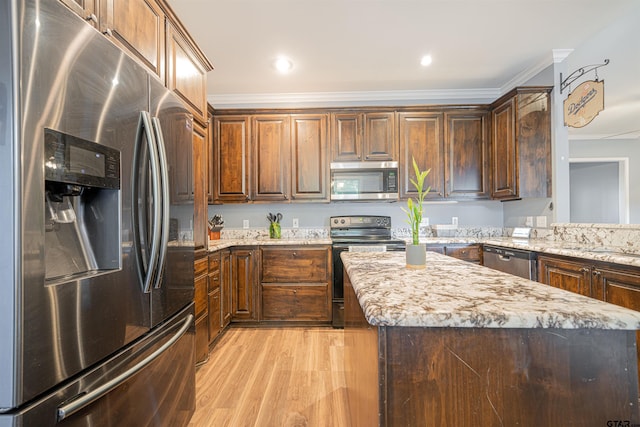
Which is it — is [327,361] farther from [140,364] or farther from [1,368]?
[1,368]

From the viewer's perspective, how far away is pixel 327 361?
7.70 ft

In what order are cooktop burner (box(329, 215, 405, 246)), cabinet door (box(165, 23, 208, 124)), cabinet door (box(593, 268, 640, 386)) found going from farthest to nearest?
1. cooktop burner (box(329, 215, 405, 246))
2. cabinet door (box(165, 23, 208, 124))
3. cabinet door (box(593, 268, 640, 386))

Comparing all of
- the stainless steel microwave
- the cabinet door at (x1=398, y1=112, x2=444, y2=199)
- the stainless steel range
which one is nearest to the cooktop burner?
the stainless steel range

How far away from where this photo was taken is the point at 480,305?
0.70m

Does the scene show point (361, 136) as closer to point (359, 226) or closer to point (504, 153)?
point (359, 226)

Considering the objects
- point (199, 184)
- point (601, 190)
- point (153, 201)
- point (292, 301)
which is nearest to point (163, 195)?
point (153, 201)

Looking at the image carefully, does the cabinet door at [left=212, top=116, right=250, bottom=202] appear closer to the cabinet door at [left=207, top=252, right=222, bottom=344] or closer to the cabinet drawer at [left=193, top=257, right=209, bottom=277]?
the cabinet door at [left=207, top=252, right=222, bottom=344]

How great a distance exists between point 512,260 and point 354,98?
2512mm

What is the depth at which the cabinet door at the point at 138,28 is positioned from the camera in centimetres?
133

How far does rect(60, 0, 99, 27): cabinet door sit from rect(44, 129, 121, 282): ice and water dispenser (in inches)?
26.9

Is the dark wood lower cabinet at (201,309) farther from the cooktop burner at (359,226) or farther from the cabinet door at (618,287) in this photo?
the cabinet door at (618,287)

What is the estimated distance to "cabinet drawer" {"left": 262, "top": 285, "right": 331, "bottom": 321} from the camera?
3.08m

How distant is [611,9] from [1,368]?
12.7ft

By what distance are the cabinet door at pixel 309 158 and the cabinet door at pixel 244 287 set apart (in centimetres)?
92
